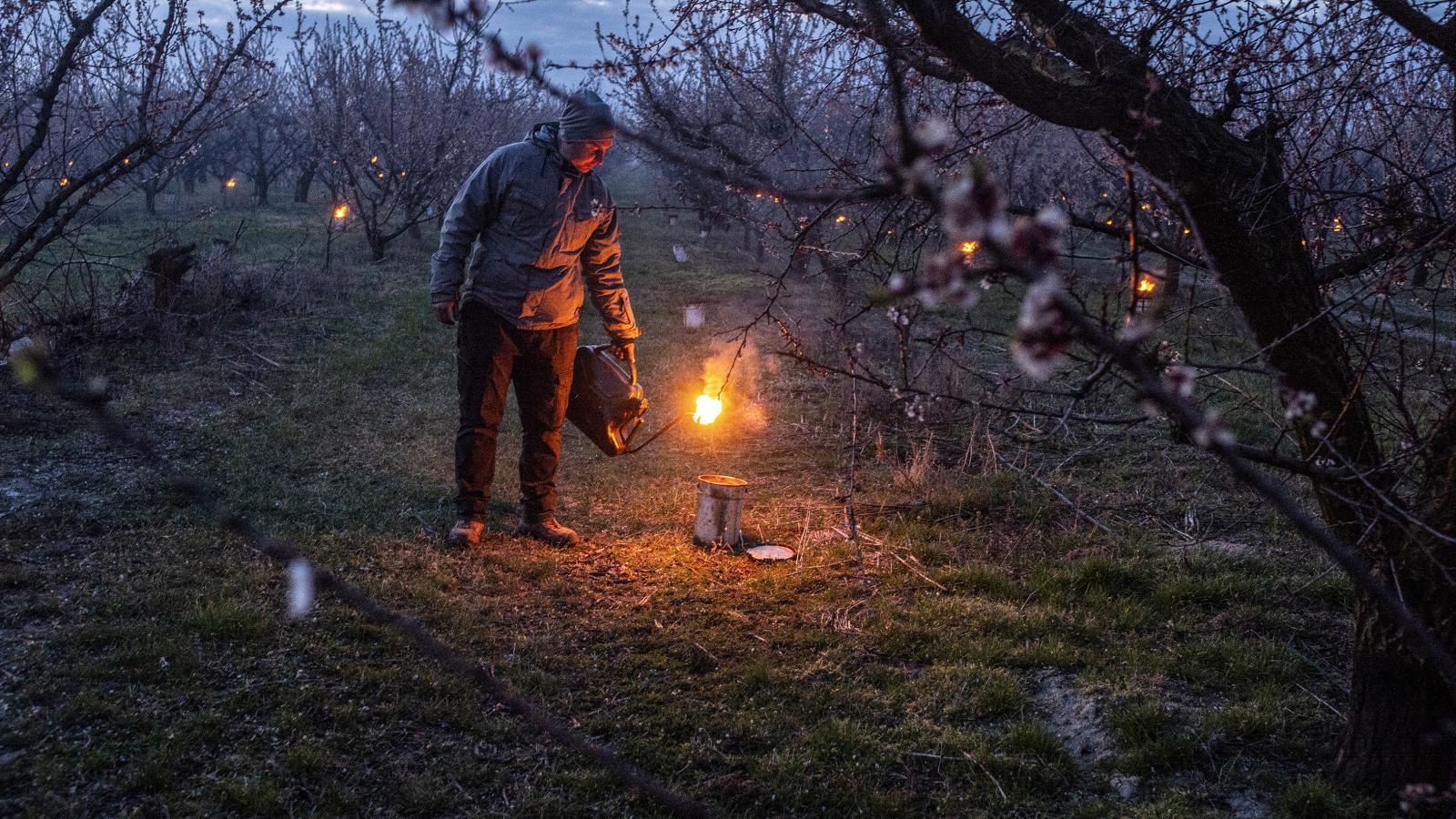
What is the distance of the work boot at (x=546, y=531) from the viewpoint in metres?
5.29

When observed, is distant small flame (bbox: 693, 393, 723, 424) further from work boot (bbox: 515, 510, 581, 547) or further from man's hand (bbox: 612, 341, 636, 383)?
work boot (bbox: 515, 510, 581, 547)

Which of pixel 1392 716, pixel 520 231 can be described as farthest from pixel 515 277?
pixel 1392 716

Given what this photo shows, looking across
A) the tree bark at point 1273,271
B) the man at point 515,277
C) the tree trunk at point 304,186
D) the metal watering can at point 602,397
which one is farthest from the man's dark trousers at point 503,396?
the tree trunk at point 304,186

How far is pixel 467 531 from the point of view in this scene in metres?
5.06

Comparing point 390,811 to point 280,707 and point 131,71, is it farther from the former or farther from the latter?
point 131,71

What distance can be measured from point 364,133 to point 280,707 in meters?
17.6

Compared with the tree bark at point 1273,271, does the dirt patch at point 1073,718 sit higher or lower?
lower

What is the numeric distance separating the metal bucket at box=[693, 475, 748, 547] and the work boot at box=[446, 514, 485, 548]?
3.74 feet

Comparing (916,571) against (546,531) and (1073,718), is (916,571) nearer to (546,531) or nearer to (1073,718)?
(1073,718)

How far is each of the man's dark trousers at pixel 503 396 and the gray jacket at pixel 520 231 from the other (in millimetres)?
119

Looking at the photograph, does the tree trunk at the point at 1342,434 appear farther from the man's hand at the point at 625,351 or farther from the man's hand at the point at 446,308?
the man's hand at the point at 446,308

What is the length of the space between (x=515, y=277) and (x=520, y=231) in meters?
0.23

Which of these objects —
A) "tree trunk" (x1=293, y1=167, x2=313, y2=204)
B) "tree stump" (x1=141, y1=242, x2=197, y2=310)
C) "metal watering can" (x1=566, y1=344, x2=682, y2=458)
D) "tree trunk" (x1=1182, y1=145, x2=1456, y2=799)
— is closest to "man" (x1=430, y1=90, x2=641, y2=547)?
"metal watering can" (x1=566, y1=344, x2=682, y2=458)

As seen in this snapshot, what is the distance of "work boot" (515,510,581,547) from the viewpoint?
5.29 m
